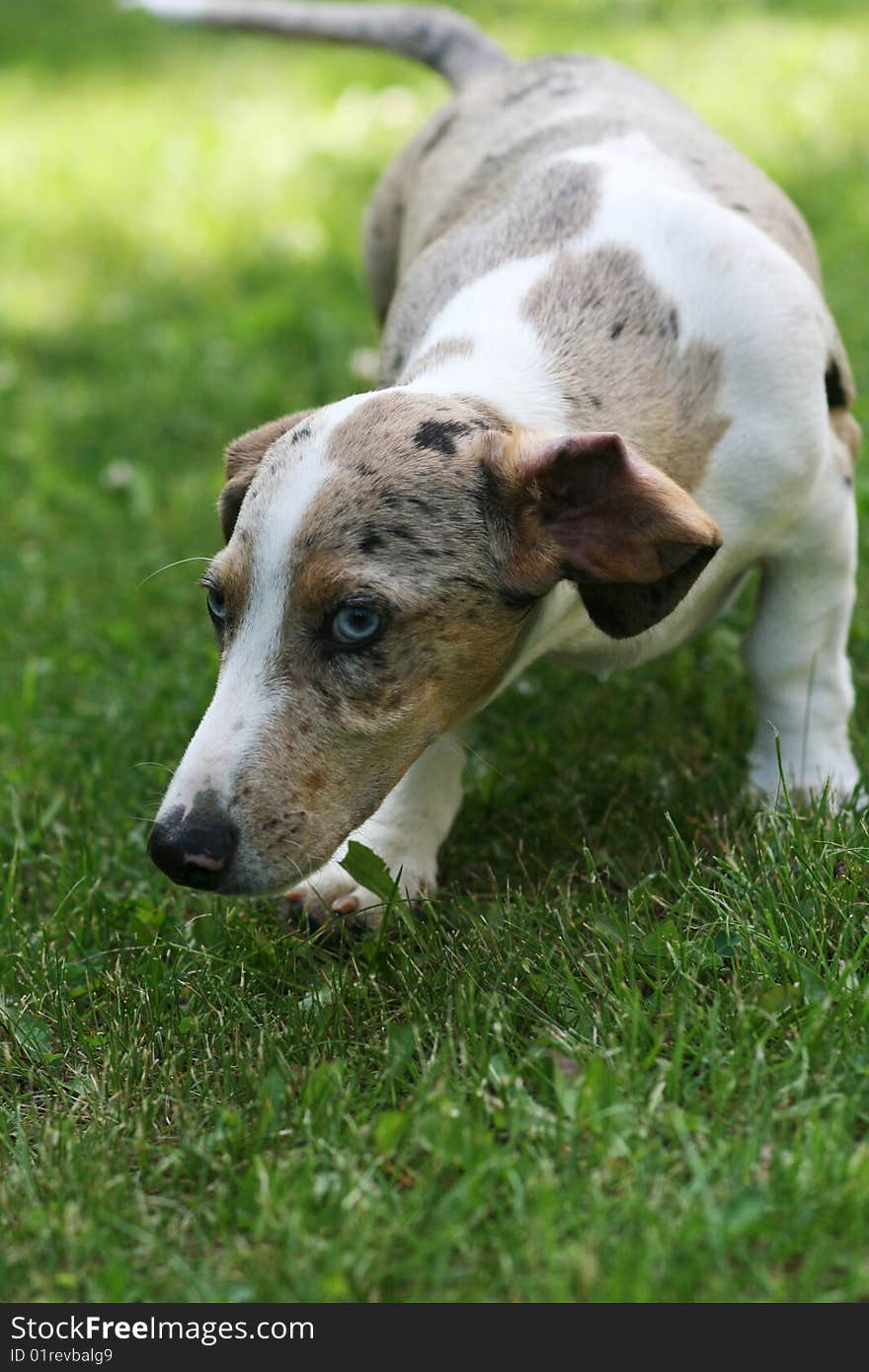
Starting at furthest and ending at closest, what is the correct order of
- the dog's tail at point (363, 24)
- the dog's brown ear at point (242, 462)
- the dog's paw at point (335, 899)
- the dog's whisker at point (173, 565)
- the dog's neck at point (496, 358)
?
the dog's tail at point (363, 24) → the dog's whisker at point (173, 565) → the dog's paw at point (335, 899) → the dog's brown ear at point (242, 462) → the dog's neck at point (496, 358)

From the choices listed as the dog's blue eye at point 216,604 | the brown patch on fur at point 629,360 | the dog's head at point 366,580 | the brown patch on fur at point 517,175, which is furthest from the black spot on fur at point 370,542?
the brown patch on fur at point 517,175

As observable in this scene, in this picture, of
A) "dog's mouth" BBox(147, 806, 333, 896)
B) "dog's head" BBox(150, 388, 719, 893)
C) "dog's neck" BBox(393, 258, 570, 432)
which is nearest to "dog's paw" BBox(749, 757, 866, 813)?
"dog's head" BBox(150, 388, 719, 893)

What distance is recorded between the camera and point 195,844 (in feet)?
9.30

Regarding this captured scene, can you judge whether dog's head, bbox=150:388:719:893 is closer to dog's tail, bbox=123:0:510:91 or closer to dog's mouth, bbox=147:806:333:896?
dog's mouth, bbox=147:806:333:896

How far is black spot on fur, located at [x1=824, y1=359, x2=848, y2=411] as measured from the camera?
12.8 ft

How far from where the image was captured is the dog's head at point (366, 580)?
2.90 meters

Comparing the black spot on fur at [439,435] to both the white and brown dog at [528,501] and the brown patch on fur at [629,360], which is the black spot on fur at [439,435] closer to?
the white and brown dog at [528,501]

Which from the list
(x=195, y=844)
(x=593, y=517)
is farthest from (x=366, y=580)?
(x=195, y=844)

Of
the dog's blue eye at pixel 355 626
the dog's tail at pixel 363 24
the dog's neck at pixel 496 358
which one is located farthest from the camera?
the dog's tail at pixel 363 24

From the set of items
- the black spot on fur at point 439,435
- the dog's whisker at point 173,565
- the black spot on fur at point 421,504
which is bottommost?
the dog's whisker at point 173,565

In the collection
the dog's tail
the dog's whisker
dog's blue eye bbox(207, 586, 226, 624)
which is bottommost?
the dog's whisker

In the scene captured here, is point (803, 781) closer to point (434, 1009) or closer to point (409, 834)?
point (409, 834)

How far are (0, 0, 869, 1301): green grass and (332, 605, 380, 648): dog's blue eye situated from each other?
0.68 metres

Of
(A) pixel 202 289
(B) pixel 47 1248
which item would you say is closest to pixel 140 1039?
(B) pixel 47 1248
